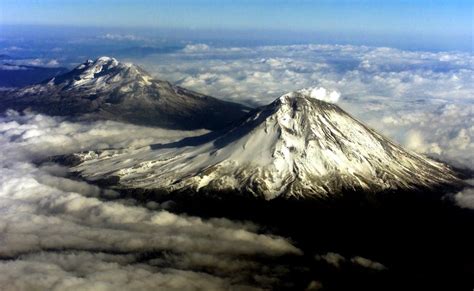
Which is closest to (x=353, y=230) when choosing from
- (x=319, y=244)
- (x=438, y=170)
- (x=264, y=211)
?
(x=319, y=244)

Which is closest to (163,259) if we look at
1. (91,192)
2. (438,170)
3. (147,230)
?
(147,230)

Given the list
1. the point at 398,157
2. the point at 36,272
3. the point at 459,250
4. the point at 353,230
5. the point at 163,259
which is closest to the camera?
the point at 36,272

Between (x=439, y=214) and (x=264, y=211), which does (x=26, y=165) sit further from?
(x=439, y=214)

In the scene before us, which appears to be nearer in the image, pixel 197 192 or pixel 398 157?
pixel 197 192

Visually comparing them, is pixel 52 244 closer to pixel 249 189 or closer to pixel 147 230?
pixel 147 230

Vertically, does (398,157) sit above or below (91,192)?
above

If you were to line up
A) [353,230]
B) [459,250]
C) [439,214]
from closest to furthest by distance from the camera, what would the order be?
[459,250] → [353,230] → [439,214]
